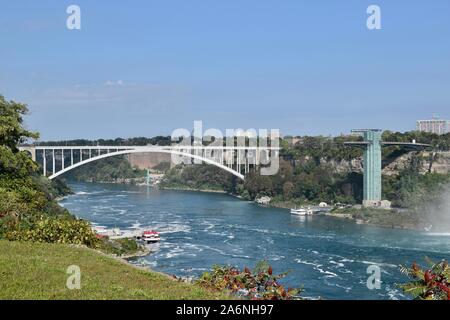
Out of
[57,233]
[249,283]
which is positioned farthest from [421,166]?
[249,283]

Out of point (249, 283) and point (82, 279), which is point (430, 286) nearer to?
point (249, 283)

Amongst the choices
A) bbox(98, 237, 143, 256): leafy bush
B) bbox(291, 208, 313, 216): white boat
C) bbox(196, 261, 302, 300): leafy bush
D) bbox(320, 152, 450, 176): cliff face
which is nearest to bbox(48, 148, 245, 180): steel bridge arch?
bbox(320, 152, 450, 176): cliff face

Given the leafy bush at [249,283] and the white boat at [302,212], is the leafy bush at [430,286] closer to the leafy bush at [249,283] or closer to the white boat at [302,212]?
the leafy bush at [249,283]

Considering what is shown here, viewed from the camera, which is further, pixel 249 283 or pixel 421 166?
pixel 421 166

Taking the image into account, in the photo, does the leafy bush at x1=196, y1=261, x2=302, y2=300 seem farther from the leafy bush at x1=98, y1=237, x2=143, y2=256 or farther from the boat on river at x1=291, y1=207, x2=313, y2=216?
the boat on river at x1=291, y1=207, x2=313, y2=216
